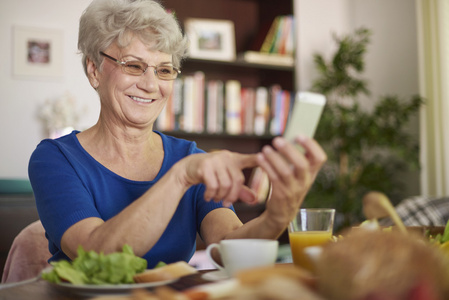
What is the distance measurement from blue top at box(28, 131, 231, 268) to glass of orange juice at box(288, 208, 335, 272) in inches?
17.4

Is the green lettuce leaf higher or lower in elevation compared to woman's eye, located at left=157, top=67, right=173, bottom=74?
lower

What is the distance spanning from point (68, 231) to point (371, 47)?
3267mm

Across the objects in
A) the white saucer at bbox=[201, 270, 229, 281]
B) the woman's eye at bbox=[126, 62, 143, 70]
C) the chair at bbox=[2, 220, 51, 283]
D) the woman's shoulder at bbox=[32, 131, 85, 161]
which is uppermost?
the woman's eye at bbox=[126, 62, 143, 70]

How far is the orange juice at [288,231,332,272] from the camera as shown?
95 centimetres

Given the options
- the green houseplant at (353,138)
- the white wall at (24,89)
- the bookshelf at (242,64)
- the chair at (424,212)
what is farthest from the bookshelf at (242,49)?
the chair at (424,212)

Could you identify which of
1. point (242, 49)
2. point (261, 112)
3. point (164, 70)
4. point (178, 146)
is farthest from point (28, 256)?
point (242, 49)

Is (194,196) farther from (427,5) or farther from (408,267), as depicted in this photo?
(427,5)

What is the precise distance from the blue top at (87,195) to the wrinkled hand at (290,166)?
1.49ft

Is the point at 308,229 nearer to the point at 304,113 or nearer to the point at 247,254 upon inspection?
the point at 247,254

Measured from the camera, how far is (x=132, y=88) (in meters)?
1.40

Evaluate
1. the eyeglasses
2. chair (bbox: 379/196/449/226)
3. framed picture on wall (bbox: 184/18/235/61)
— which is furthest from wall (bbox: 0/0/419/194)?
the eyeglasses

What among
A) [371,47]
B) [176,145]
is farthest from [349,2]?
[176,145]

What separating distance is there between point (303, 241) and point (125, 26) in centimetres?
77

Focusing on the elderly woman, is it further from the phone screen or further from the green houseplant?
the green houseplant
